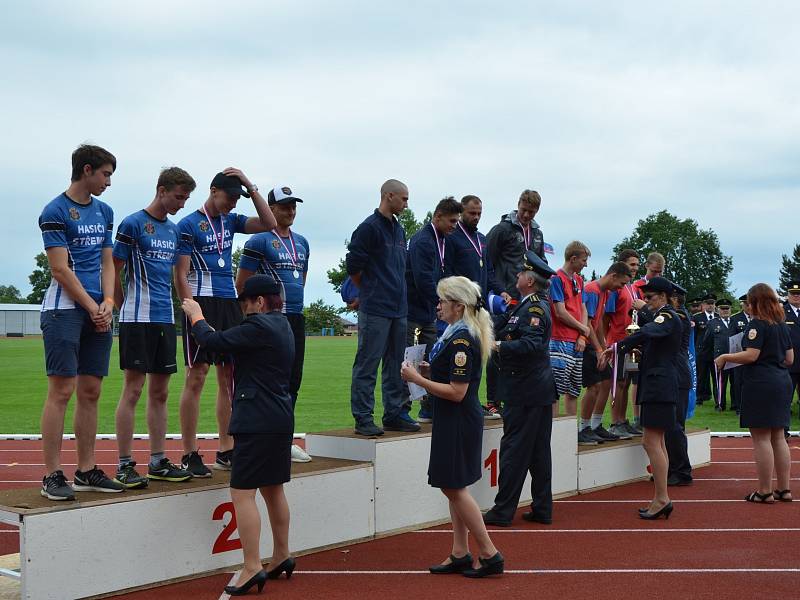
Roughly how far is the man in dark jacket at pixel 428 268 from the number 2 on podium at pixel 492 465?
0.78 meters

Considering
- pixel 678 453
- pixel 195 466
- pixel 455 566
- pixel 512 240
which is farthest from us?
pixel 678 453

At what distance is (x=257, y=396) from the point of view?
502 cm

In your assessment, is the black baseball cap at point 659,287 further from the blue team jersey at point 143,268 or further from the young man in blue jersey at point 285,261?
the blue team jersey at point 143,268

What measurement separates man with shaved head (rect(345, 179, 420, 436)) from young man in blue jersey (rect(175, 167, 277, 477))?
39.5 inches

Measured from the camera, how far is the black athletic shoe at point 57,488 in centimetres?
490

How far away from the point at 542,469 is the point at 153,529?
10.9 feet

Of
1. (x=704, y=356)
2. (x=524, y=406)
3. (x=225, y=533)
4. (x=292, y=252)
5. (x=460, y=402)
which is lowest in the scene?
(x=225, y=533)

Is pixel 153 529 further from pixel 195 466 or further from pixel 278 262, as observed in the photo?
pixel 278 262

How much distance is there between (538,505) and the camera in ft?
23.7

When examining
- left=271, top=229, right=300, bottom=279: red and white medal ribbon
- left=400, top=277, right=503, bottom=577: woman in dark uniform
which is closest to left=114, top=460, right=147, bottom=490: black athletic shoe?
left=400, top=277, right=503, bottom=577: woman in dark uniform

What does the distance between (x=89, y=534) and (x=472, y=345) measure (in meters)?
2.46

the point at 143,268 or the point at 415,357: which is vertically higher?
the point at 143,268

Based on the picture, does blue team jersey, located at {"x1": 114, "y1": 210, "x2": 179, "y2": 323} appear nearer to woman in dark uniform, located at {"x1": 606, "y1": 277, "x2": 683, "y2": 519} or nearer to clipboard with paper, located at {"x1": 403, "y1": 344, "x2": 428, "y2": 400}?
clipboard with paper, located at {"x1": 403, "y1": 344, "x2": 428, "y2": 400}

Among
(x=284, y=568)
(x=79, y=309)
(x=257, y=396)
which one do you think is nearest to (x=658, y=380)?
(x=284, y=568)
